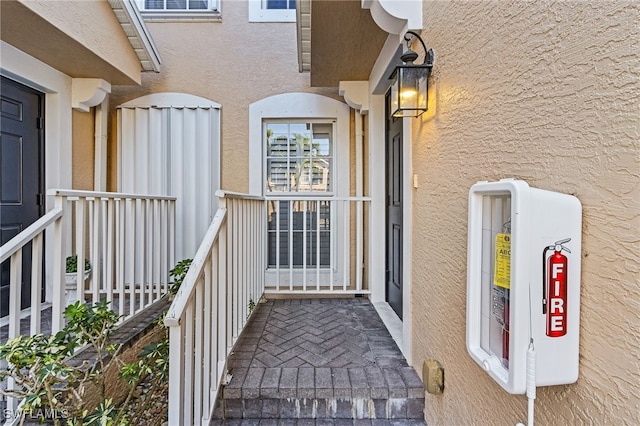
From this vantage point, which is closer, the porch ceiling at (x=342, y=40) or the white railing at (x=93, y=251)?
the white railing at (x=93, y=251)

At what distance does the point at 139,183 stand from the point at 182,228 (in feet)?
2.27

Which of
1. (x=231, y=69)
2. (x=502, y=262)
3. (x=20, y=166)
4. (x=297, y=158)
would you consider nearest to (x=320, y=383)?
(x=502, y=262)

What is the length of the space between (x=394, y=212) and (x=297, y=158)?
52.7 inches

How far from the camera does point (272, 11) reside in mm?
3590

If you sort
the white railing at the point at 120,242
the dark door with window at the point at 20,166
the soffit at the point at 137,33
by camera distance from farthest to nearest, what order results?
the soffit at the point at 137,33 < the dark door with window at the point at 20,166 < the white railing at the point at 120,242

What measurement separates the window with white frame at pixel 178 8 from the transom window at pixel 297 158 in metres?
1.38

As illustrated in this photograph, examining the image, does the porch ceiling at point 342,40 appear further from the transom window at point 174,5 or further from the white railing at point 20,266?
the white railing at point 20,266

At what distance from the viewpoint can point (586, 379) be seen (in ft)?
2.42

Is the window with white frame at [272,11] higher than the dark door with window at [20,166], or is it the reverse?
the window with white frame at [272,11]

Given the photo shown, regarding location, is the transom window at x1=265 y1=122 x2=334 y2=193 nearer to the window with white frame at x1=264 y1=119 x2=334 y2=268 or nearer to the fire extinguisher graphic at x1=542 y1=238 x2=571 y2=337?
the window with white frame at x1=264 y1=119 x2=334 y2=268

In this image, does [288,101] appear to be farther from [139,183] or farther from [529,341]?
[529,341]

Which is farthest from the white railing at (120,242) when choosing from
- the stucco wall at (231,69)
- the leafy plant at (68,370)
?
the stucco wall at (231,69)

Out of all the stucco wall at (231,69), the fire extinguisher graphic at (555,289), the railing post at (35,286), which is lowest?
the railing post at (35,286)

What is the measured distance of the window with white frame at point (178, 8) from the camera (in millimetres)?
3535
